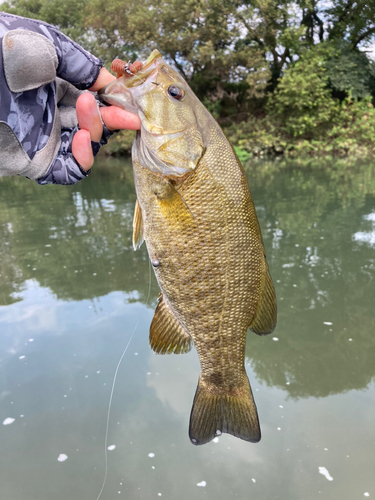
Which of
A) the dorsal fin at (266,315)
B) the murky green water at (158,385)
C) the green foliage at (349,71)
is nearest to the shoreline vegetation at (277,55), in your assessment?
the green foliage at (349,71)

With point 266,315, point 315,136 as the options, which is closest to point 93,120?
point 266,315

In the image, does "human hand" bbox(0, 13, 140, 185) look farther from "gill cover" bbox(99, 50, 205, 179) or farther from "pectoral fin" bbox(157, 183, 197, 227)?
"pectoral fin" bbox(157, 183, 197, 227)

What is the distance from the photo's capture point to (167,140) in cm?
171

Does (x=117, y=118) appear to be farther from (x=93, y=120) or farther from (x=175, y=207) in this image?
(x=175, y=207)

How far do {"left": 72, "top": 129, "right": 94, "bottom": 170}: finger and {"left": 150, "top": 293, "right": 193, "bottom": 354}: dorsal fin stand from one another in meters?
0.71

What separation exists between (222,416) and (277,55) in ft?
76.7

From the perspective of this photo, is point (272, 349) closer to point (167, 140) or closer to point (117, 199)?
point (167, 140)

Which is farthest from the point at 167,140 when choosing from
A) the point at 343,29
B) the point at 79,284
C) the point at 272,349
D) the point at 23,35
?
the point at 343,29

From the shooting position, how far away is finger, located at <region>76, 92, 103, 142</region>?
1.61 meters

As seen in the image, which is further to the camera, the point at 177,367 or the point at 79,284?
the point at 79,284

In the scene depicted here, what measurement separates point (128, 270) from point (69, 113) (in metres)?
4.33

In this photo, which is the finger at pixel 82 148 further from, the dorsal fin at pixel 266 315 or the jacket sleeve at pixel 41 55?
the dorsal fin at pixel 266 315

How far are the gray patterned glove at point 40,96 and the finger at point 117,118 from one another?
0.09 metres

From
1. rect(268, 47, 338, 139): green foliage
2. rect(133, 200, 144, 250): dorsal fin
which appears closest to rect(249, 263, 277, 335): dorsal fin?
rect(133, 200, 144, 250): dorsal fin
